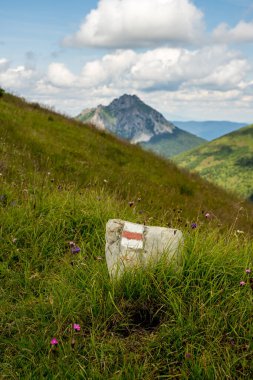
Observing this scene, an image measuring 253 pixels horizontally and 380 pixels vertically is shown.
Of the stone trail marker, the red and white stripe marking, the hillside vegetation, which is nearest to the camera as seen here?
the hillside vegetation

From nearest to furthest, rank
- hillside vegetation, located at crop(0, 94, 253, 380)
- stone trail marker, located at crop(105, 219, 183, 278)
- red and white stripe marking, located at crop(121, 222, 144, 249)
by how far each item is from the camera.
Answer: hillside vegetation, located at crop(0, 94, 253, 380) < stone trail marker, located at crop(105, 219, 183, 278) < red and white stripe marking, located at crop(121, 222, 144, 249)

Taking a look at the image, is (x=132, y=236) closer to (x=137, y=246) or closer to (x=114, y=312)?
(x=137, y=246)

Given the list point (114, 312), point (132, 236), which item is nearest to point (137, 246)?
point (132, 236)

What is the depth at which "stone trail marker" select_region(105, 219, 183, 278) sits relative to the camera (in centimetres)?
400

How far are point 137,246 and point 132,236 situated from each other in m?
0.19

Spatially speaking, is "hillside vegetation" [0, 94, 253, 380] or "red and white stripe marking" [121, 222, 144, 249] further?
"red and white stripe marking" [121, 222, 144, 249]

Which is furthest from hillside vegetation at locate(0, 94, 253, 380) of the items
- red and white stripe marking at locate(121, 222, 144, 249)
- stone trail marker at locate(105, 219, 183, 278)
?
red and white stripe marking at locate(121, 222, 144, 249)

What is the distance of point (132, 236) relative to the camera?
171 inches

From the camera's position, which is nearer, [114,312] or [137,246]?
[114,312]

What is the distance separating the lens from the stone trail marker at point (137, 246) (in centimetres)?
400

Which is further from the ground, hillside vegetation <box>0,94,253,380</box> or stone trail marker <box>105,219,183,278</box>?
stone trail marker <box>105,219,183,278</box>

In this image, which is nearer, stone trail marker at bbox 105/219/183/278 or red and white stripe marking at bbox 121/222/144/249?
stone trail marker at bbox 105/219/183/278

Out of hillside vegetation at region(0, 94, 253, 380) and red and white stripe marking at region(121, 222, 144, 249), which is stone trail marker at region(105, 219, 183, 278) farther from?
hillside vegetation at region(0, 94, 253, 380)

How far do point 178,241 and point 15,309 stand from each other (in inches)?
72.1
